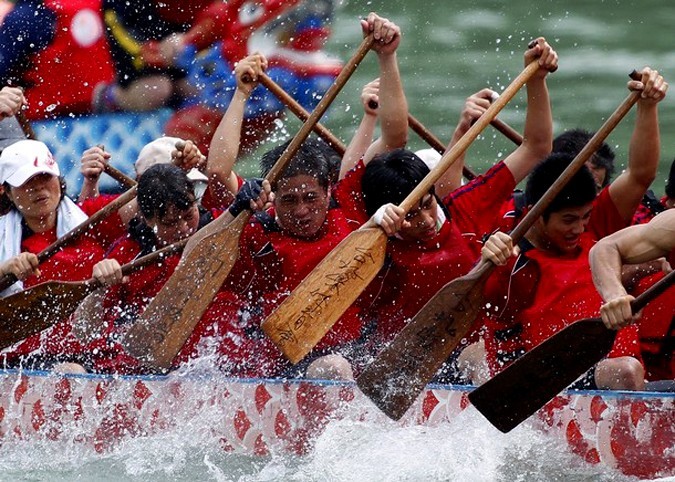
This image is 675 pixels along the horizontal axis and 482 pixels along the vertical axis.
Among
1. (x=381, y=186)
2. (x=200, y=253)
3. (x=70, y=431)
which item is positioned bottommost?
(x=70, y=431)

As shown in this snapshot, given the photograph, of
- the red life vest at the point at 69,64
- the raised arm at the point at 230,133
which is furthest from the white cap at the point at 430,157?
the red life vest at the point at 69,64

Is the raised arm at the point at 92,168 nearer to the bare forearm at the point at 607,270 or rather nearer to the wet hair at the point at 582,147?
the wet hair at the point at 582,147

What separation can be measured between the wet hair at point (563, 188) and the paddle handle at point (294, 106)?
736 mm

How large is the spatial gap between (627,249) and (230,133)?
123 cm

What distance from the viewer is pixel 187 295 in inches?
144

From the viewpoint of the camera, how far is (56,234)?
13.4ft

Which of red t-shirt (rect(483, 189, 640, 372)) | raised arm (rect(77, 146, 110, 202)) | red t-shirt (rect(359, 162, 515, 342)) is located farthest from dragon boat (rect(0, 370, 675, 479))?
raised arm (rect(77, 146, 110, 202))

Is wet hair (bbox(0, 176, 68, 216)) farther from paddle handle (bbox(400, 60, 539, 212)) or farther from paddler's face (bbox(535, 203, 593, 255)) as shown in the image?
paddler's face (bbox(535, 203, 593, 255))

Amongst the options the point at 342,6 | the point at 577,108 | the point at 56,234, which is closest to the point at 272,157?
the point at 56,234

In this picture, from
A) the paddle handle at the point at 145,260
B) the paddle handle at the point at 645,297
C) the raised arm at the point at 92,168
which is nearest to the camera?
the paddle handle at the point at 645,297

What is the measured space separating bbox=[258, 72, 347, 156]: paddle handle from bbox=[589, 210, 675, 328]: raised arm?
3.79 ft

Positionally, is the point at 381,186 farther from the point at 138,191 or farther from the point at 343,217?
the point at 138,191

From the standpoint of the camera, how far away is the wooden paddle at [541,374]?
315 cm

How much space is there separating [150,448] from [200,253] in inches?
18.6
